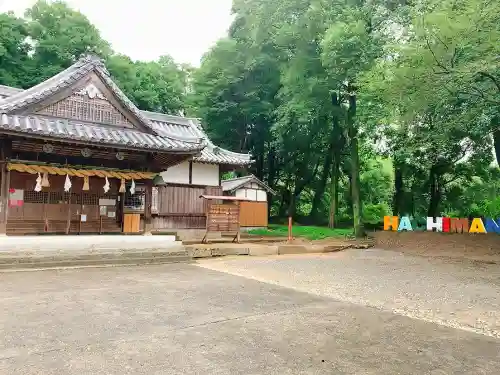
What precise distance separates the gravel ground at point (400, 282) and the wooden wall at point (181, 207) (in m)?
5.98

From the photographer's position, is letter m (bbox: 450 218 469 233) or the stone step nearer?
the stone step

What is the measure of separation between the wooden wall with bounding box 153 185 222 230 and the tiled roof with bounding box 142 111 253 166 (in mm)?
1575

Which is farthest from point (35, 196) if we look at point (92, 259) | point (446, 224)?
point (446, 224)

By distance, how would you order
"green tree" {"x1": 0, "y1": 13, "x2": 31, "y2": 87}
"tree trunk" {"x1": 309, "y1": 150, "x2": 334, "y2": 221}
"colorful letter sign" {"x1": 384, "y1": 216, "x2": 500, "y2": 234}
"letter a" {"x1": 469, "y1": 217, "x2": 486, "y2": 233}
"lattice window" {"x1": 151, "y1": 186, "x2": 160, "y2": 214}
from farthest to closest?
"tree trunk" {"x1": 309, "y1": 150, "x2": 334, "y2": 221} < "green tree" {"x1": 0, "y1": 13, "x2": 31, "y2": 87} < "letter a" {"x1": 469, "y1": 217, "x2": 486, "y2": 233} < "colorful letter sign" {"x1": 384, "y1": 216, "x2": 500, "y2": 234} < "lattice window" {"x1": 151, "y1": 186, "x2": 160, "y2": 214}

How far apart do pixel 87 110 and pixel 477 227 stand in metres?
18.9

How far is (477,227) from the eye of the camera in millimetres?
19781

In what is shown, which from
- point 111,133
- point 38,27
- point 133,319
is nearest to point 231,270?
point 133,319

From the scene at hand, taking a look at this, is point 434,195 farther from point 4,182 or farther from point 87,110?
point 4,182

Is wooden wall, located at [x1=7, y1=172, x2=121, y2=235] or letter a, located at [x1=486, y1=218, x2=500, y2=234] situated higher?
wooden wall, located at [x1=7, y1=172, x2=121, y2=235]

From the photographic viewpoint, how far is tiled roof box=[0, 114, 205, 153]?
36.2ft

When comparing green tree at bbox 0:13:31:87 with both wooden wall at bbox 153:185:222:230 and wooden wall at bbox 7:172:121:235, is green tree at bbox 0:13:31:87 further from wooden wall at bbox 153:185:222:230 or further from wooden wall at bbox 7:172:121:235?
wooden wall at bbox 7:172:121:235

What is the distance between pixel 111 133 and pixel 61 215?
3.16 meters

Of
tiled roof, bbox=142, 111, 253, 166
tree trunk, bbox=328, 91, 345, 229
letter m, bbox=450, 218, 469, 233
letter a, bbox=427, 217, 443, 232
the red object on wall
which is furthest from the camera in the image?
tree trunk, bbox=328, 91, 345, 229

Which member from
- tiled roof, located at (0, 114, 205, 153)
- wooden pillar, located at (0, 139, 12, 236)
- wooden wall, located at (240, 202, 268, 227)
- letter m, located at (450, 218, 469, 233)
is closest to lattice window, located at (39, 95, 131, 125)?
tiled roof, located at (0, 114, 205, 153)
